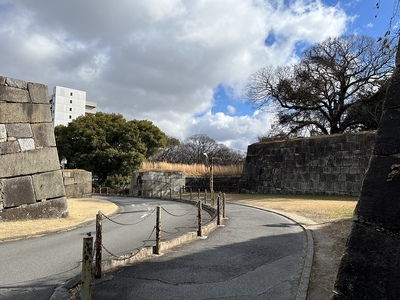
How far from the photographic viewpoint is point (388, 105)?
2521 mm

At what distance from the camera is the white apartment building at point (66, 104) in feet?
224

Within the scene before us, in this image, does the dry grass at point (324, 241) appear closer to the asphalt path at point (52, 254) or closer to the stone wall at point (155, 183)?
the asphalt path at point (52, 254)

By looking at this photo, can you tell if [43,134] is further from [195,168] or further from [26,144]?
[195,168]

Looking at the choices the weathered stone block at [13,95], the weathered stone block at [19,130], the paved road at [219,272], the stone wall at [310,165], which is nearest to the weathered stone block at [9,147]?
the weathered stone block at [19,130]

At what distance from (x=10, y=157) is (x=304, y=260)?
988 cm

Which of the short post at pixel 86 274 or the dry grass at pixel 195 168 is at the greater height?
the dry grass at pixel 195 168

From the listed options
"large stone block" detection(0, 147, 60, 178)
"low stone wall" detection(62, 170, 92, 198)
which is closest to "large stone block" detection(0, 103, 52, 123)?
"large stone block" detection(0, 147, 60, 178)

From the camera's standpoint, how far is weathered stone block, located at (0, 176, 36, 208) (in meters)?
10.6

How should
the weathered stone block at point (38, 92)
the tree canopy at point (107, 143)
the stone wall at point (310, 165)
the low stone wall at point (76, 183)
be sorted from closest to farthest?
the weathered stone block at point (38, 92)
the stone wall at point (310, 165)
the low stone wall at point (76, 183)
the tree canopy at point (107, 143)

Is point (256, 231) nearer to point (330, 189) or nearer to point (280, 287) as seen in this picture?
point (280, 287)

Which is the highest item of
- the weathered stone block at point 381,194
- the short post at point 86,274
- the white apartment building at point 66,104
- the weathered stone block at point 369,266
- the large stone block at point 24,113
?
the white apartment building at point 66,104

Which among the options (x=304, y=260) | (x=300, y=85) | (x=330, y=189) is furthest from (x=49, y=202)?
(x=300, y=85)

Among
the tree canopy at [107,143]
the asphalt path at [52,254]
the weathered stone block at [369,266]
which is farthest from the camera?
the tree canopy at [107,143]

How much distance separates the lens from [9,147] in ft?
36.0
